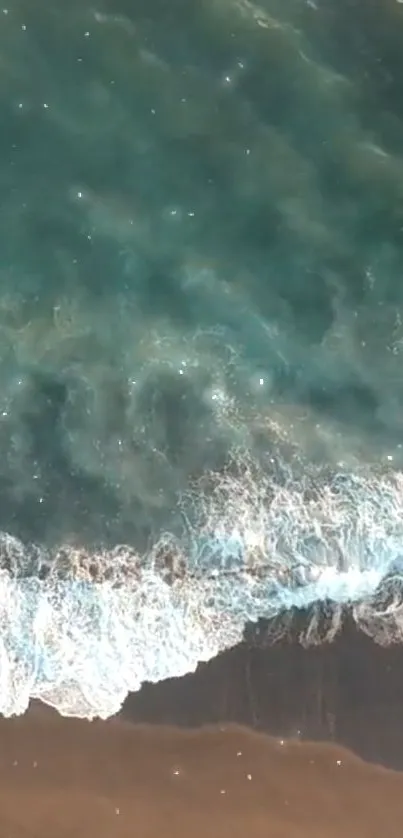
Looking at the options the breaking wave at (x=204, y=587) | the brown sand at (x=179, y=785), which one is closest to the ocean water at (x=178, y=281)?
the breaking wave at (x=204, y=587)

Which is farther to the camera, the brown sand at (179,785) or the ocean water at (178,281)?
the ocean water at (178,281)

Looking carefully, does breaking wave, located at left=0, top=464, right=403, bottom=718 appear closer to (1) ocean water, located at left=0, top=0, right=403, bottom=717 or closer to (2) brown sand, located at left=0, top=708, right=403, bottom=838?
(1) ocean water, located at left=0, top=0, right=403, bottom=717

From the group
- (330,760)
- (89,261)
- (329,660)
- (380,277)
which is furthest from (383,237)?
(330,760)

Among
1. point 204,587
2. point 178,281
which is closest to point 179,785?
point 204,587

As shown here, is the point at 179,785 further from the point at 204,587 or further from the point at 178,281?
the point at 178,281

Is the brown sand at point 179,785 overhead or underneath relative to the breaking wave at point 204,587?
underneath

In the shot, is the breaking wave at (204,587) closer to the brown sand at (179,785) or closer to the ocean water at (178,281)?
the ocean water at (178,281)

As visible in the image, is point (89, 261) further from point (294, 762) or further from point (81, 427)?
point (294, 762)

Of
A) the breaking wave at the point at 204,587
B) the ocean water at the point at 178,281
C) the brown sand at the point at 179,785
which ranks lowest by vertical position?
the brown sand at the point at 179,785
